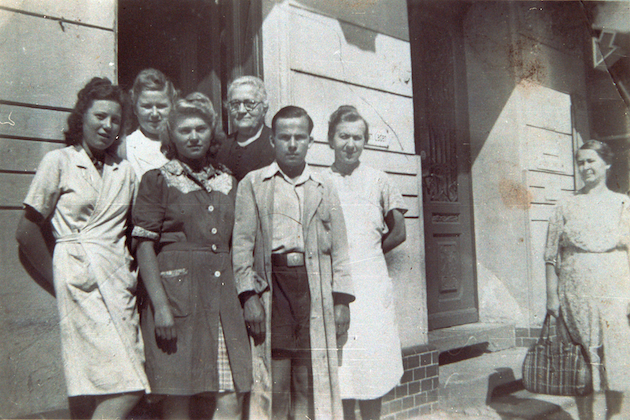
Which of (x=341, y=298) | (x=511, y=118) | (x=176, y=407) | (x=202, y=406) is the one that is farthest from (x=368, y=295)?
(x=511, y=118)

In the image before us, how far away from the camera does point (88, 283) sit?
8.24 ft

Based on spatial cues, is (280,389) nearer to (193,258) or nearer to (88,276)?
(193,258)

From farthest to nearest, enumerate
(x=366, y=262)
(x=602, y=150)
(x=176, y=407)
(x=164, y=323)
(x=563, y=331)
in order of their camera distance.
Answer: (x=602, y=150)
(x=563, y=331)
(x=366, y=262)
(x=176, y=407)
(x=164, y=323)

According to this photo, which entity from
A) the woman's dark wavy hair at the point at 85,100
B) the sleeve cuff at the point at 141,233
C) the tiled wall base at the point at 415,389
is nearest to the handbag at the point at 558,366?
the tiled wall base at the point at 415,389

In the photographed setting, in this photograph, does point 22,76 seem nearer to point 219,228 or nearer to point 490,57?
point 219,228

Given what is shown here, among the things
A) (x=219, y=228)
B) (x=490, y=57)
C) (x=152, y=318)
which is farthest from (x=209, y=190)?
(x=490, y=57)

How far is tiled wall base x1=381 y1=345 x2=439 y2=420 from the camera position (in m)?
3.62

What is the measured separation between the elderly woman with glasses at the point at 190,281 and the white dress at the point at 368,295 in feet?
2.83

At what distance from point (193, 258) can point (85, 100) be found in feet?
3.39

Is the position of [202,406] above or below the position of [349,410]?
above

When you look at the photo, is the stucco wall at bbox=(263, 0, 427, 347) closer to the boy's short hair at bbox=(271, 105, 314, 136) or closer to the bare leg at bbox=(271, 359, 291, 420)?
the boy's short hair at bbox=(271, 105, 314, 136)

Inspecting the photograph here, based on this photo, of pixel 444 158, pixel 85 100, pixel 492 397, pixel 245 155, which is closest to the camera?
pixel 85 100

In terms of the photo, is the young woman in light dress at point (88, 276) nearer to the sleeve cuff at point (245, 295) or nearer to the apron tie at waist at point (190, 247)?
the apron tie at waist at point (190, 247)

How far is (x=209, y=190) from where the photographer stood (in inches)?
107
